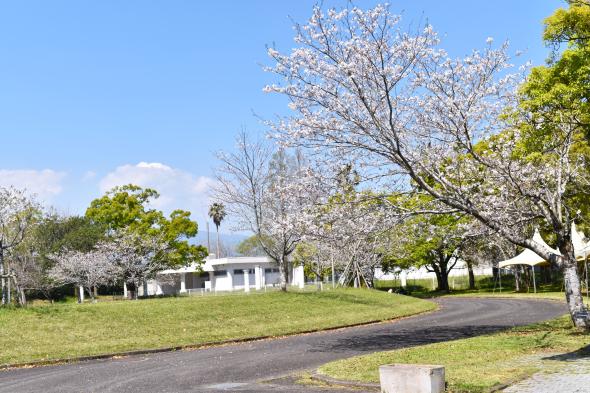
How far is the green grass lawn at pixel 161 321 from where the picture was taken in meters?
19.0

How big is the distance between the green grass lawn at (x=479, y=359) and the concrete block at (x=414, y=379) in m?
0.37

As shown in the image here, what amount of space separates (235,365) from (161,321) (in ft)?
31.4

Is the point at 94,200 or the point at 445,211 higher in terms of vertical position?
the point at 94,200

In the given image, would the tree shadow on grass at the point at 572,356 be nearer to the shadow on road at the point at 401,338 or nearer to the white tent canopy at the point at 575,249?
the shadow on road at the point at 401,338

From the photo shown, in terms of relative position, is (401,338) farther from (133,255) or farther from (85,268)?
(133,255)

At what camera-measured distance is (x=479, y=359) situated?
11.8m

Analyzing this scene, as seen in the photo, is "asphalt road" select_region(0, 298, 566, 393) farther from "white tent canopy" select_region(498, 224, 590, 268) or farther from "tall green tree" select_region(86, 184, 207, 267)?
"tall green tree" select_region(86, 184, 207, 267)

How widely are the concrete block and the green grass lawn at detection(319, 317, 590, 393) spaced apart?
37 centimetres

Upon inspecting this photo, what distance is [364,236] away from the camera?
16281 mm

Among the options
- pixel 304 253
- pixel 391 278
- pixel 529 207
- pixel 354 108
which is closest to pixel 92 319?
pixel 354 108

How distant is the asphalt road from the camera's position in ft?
38.1

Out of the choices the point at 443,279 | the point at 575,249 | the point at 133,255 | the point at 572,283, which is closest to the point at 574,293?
the point at 572,283

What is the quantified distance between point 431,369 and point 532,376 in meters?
2.24

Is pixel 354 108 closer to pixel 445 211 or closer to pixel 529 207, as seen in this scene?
pixel 445 211
